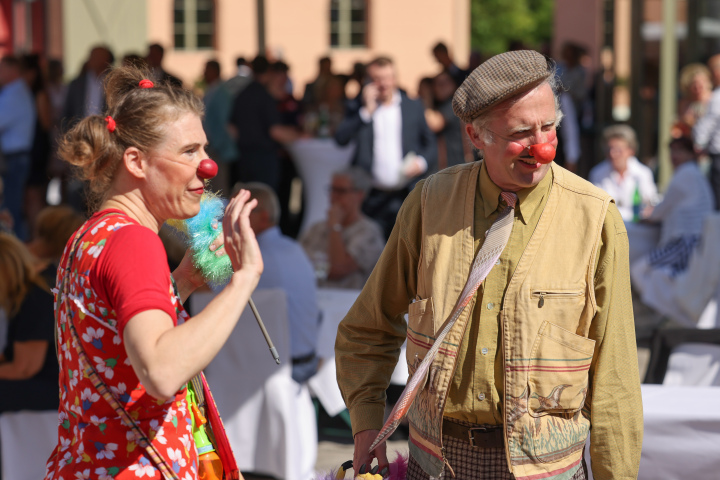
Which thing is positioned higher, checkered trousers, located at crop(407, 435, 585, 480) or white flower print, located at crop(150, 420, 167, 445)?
white flower print, located at crop(150, 420, 167, 445)

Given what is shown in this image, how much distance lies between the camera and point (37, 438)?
13.5ft

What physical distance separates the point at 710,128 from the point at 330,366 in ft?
16.4

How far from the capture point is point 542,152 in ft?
6.04

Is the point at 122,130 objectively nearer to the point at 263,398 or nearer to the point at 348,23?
the point at 263,398

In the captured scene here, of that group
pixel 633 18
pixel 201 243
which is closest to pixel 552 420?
pixel 201 243

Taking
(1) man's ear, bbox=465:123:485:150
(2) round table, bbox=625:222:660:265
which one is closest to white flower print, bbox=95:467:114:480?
(1) man's ear, bbox=465:123:485:150

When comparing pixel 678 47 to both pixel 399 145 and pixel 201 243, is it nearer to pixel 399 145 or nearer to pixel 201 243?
pixel 399 145

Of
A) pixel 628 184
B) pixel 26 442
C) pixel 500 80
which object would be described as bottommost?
pixel 26 442

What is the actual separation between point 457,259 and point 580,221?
0.28 metres

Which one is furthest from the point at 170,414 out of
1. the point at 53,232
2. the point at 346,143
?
the point at 346,143

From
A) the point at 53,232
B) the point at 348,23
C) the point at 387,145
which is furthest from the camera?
the point at 348,23

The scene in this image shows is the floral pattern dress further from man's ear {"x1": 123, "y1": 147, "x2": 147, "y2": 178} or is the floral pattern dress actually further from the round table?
the round table

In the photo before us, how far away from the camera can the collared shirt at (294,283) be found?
4.52 meters

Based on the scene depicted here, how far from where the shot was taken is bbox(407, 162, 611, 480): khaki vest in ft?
6.08
